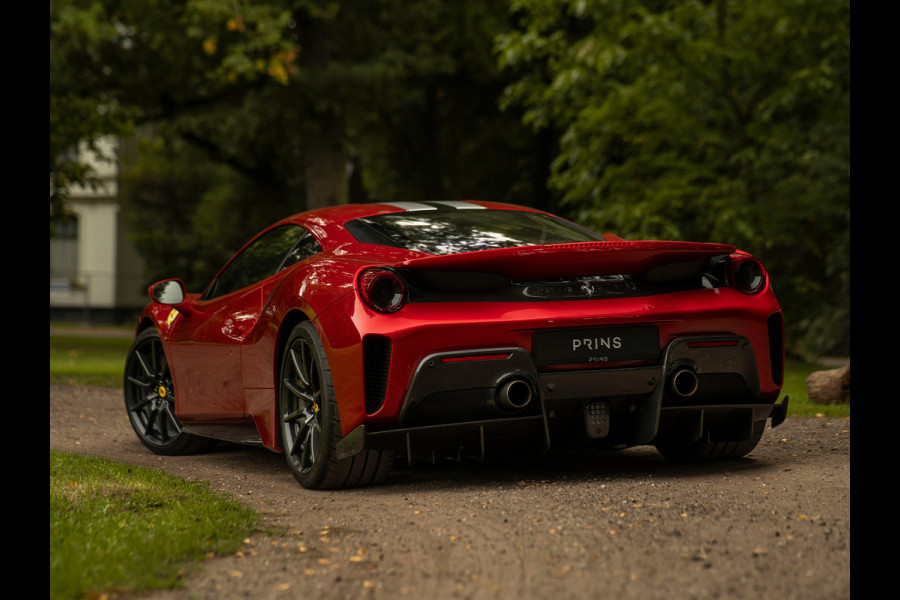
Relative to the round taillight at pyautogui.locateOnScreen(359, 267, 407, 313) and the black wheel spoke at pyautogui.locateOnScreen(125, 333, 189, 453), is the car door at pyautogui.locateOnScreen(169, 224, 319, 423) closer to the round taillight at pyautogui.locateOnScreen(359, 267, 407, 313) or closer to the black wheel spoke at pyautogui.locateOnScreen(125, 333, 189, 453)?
the black wheel spoke at pyautogui.locateOnScreen(125, 333, 189, 453)

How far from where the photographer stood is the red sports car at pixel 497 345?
4715 mm

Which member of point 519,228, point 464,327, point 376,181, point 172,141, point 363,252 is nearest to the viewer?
point 464,327

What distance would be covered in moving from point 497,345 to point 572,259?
0.51 meters

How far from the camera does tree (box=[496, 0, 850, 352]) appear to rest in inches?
616

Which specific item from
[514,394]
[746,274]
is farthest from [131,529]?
[746,274]

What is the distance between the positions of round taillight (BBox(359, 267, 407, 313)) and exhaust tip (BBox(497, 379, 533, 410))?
567 mm

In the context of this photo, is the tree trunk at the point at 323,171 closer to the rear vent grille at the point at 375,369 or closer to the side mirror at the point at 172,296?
the side mirror at the point at 172,296

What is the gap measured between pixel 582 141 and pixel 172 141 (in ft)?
38.3

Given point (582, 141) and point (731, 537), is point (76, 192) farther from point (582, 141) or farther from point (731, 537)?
point (731, 537)

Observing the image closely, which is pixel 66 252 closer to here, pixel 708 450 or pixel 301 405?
pixel 301 405

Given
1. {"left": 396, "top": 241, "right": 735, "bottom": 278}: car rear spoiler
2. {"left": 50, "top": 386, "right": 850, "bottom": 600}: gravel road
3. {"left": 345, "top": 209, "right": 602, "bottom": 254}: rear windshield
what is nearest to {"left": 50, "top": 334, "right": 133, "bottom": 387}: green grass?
{"left": 50, "top": 386, "right": 850, "bottom": 600}: gravel road

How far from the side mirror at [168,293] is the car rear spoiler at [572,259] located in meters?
2.43

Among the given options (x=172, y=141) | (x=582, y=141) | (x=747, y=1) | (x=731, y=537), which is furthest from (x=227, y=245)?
(x=731, y=537)

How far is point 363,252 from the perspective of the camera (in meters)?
5.15
